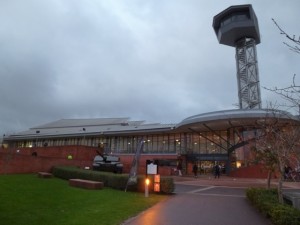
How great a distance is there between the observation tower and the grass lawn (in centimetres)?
5036

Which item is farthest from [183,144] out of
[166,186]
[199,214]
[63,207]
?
[63,207]

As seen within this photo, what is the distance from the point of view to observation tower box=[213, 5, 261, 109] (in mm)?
64438

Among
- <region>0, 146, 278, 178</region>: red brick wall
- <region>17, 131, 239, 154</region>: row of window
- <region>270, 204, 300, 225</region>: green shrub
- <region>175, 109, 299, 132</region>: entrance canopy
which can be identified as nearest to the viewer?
<region>270, 204, 300, 225</region>: green shrub

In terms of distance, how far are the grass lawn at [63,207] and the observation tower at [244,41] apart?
50361mm

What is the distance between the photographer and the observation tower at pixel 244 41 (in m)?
64.4

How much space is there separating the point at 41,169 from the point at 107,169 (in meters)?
6.07

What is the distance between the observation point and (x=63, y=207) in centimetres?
1327

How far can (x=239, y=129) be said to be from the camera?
50062 millimetres

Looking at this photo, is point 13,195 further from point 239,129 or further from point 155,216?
point 239,129

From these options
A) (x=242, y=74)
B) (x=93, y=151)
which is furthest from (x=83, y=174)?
(x=242, y=74)

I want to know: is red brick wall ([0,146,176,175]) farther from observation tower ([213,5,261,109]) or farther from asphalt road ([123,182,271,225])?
observation tower ([213,5,261,109])

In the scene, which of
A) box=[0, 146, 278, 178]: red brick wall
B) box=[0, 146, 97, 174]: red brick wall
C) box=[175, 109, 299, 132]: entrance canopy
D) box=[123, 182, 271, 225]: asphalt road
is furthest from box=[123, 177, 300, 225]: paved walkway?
box=[175, 109, 299, 132]: entrance canopy

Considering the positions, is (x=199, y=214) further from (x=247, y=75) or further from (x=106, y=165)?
(x=247, y=75)

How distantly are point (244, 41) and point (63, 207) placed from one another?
6209 cm
